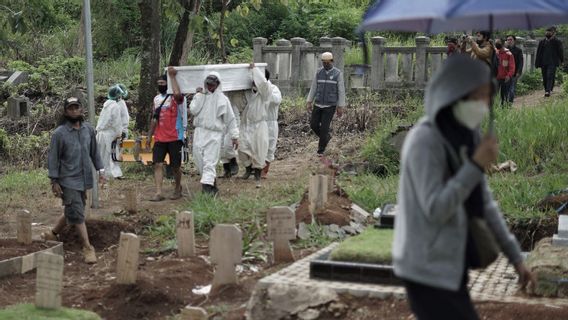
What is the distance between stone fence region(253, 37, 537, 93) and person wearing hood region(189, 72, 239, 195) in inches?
362

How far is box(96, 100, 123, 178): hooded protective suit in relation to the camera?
52.0ft

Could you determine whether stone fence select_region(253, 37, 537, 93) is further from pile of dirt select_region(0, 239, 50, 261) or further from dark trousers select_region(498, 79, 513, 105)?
pile of dirt select_region(0, 239, 50, 261)

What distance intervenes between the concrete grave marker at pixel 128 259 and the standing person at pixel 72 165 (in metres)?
1.89

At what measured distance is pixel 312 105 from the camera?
17.6 metres

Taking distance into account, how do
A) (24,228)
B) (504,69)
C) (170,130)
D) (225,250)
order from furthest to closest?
(504,69) → (170,130) → (24,228) → (225,250)

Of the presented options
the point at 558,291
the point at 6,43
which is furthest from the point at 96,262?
the point at 558,291

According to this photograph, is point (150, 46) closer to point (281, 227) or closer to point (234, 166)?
point (234, 166)

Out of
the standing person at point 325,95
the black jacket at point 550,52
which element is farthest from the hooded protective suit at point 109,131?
the black jacket at point 550,52

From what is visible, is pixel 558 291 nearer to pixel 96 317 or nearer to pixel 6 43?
pixel 96 317

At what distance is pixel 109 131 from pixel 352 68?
7.78 metres

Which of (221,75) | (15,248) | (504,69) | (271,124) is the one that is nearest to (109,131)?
(271,124)

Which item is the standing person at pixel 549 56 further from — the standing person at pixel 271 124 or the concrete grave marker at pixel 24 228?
the concrete grave marker at pixel 24 228

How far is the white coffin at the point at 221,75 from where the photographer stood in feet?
44.3

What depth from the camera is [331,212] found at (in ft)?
34.6
